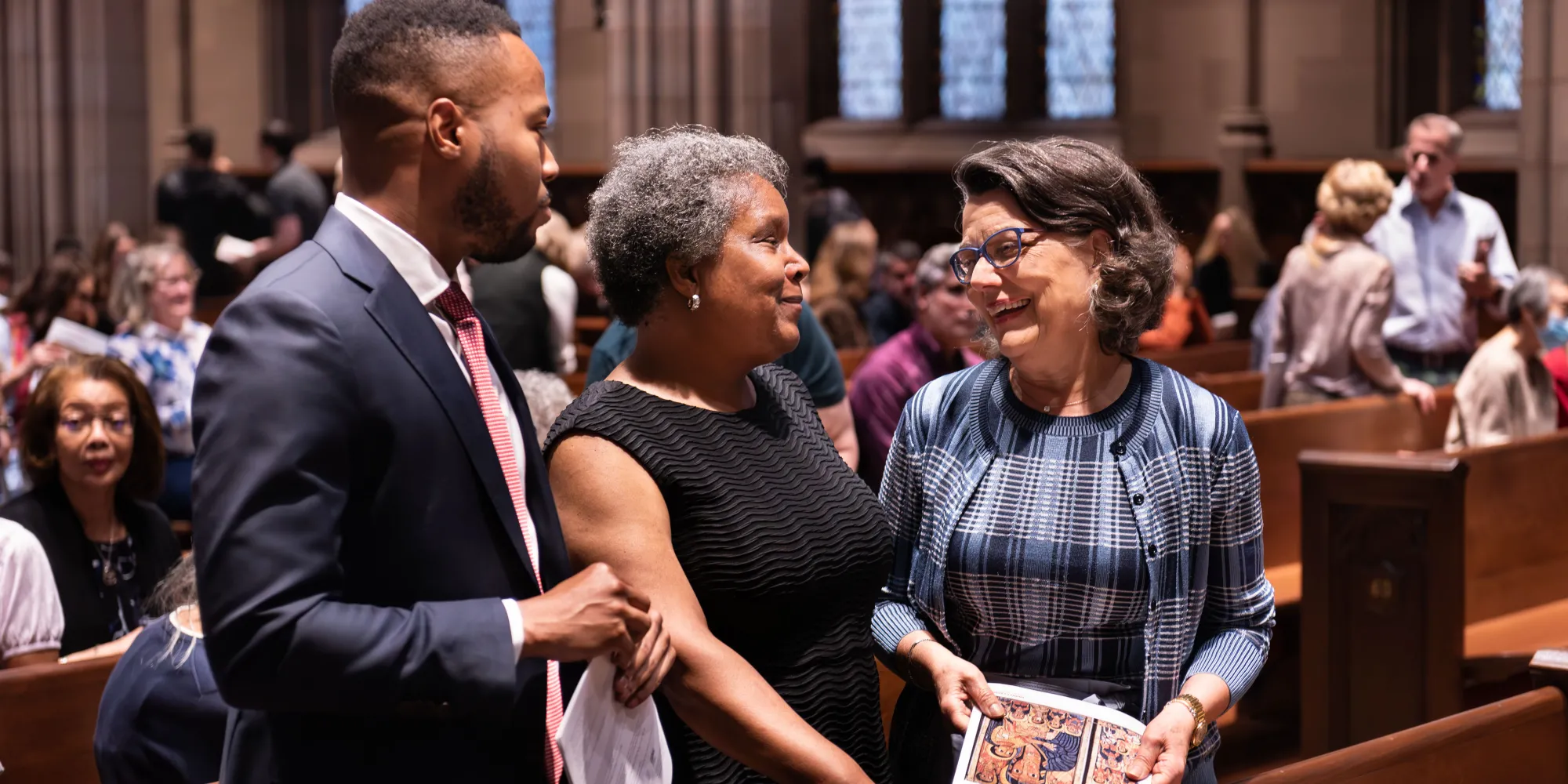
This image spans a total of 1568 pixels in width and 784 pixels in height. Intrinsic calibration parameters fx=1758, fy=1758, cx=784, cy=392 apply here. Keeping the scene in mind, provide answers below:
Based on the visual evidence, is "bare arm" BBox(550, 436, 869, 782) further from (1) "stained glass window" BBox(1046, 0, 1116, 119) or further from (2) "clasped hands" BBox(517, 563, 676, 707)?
(1) "stained glass window" BBox(1046, 0, 1116, 119)

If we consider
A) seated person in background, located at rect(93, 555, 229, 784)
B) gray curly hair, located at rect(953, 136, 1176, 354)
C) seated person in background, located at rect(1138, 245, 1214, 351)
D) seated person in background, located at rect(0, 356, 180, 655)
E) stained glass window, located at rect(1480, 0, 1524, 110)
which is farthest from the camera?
stained glass window, located at rect(1480, 0, 1524, 110)

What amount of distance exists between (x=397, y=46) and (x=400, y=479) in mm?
418

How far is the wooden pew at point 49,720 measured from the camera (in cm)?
306

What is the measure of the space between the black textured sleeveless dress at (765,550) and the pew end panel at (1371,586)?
8.18 ft

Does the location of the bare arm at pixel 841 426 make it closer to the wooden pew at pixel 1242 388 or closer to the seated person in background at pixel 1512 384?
the seated person in background at pixel 1512 384

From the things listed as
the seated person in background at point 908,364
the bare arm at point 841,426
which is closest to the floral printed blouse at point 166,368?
the seated person in background at point 908,364

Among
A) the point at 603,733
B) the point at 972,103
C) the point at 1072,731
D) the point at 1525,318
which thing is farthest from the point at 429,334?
the point at 972,103

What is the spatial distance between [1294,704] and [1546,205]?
4.71 m

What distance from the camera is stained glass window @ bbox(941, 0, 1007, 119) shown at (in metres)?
15.5

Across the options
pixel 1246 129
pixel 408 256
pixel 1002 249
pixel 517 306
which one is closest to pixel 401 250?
pixel 408 256

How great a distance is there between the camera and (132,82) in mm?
12172

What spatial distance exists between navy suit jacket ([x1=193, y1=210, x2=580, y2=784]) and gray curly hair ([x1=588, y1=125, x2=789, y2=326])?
1.67 feet

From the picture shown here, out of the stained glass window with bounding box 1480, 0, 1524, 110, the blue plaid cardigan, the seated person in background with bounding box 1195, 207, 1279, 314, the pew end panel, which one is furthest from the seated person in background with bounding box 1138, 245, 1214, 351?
the blue plaid cardigan

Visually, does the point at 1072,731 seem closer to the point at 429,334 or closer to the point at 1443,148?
the point at 429,334
